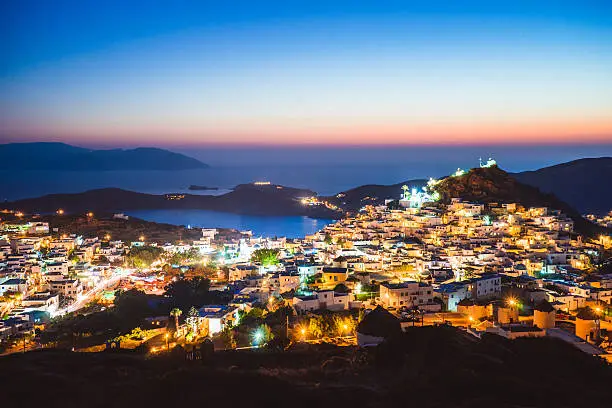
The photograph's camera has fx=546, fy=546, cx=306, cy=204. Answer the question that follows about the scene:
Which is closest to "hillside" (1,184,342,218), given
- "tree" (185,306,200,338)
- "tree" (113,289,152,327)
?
"tree" (113,289,152,327)

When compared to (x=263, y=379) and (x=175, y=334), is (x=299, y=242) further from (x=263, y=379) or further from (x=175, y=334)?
(x=263, y=379)

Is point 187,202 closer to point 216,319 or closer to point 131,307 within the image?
point 131,307

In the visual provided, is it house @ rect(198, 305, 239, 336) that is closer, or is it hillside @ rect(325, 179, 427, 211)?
house @ rect(198, 305, 239, 336)

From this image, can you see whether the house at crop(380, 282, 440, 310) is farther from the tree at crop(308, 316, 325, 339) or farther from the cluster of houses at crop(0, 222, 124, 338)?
the cluster of houses at crop(0, 222, 124, 338)

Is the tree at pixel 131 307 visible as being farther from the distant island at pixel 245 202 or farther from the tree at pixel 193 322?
the distant island at pixel 245 202

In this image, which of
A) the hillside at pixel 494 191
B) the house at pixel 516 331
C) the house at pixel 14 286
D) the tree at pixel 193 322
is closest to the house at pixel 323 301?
the tree at pixel 193 322

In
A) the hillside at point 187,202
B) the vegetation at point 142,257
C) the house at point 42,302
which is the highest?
the hillside at point 187,202

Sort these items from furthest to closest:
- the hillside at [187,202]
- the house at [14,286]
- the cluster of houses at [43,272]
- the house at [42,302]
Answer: the hillside at [187,202], the house at [14,286], the house at [42,302], the cluster of houses at [43,272]
